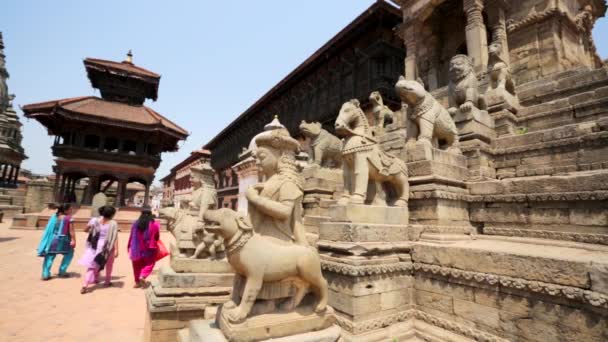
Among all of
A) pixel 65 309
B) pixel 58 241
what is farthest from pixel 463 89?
pixel 58 241

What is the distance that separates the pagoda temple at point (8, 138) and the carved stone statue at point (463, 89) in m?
34.0

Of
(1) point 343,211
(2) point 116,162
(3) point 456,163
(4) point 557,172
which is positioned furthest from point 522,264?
(2) point 116,162

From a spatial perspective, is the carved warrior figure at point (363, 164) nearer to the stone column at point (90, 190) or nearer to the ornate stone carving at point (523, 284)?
the ornate stone carving at point (523, 284)

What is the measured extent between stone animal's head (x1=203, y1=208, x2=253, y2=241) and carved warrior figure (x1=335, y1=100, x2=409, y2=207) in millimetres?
1631

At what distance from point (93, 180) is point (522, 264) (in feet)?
86.7

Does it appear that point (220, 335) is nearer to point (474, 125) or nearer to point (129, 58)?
point (474, 125)

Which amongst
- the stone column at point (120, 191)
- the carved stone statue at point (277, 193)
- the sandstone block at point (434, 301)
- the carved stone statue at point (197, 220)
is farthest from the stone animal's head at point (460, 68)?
the stone column at point (120, 191)

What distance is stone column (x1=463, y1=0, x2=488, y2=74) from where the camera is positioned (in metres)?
9.62

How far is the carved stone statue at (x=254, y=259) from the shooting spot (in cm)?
237

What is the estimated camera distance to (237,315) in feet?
7.59

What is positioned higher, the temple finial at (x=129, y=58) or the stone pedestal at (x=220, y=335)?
the temple finial at (x=129, y=58)

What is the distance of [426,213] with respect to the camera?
400 cm

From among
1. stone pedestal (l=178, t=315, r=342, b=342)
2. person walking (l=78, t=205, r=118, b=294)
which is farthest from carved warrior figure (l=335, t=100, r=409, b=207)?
person walking (l=78, t=205, r=118, b=294)

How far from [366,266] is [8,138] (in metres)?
36.0
